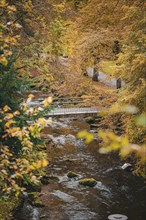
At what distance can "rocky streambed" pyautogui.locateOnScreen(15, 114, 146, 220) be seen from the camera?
543 inches

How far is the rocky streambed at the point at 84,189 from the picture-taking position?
1380cm

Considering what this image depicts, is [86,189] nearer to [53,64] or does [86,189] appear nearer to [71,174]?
[71,174]

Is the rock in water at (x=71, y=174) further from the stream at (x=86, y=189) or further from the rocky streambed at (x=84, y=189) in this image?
the stream at (x=86, y=189)

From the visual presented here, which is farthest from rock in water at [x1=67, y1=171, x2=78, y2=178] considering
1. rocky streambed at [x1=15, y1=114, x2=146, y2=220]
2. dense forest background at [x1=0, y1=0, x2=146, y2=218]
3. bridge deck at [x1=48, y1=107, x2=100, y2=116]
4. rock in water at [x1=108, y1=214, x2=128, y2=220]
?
bridge deck at [x1=48, y1=107, x2=100, y2=116]

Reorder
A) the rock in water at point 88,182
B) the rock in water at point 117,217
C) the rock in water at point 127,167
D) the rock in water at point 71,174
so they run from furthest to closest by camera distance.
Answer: the rock in water at point 127,167, the rock in water at point 71,174, the rock in water at point 88,182, the rock in water at point 117,217

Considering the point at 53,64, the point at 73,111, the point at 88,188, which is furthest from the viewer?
the point at 53,64

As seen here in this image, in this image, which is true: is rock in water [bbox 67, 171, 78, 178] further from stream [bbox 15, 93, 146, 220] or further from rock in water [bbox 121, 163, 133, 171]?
rock in water [bbox 121, 163, 133, 171]

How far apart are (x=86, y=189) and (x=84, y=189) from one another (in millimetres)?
86

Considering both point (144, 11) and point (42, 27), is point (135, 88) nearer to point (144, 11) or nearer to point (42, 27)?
point (144, 11)

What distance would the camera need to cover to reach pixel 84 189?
624 inches

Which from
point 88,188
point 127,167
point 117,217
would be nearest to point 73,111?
point 127,167

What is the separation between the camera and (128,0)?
17.5 meters

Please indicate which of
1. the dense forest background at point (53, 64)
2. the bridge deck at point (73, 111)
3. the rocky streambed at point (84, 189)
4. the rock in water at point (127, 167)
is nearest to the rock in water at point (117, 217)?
the rocky streambed at point (84, 189)

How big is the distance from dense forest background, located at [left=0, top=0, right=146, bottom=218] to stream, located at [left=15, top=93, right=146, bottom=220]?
4.75 feet
